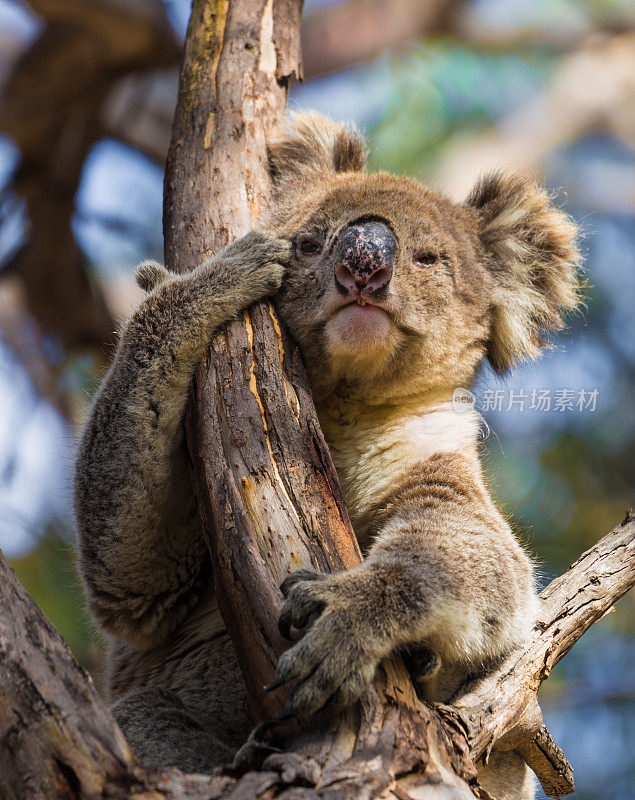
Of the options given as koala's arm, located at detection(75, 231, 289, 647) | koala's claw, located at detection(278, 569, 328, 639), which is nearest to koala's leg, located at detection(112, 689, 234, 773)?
koala's arm, located at detection(75, 231, 289, 647)

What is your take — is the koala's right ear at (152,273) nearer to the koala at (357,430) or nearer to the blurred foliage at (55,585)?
the koala at (357,430)

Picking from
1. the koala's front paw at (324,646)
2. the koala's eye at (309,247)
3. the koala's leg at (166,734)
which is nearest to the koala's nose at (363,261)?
the koala's eye at (309,247)

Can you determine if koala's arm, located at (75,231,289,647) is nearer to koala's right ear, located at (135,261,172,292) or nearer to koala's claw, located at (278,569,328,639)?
koala's right ear, located at (135,261,172,292)

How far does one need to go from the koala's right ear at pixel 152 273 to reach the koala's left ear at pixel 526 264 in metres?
1.19

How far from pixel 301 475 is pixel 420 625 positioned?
459 millimetres

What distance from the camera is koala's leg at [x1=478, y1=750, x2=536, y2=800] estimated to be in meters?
2.52

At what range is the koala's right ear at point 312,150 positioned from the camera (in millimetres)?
3025

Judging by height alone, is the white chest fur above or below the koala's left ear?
below

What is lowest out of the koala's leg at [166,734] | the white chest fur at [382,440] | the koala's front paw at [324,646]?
the koala's leg at [166,734]

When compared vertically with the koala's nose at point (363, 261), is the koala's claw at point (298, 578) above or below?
below

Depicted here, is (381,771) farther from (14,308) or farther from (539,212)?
(14,308)

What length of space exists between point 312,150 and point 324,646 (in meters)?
1.99

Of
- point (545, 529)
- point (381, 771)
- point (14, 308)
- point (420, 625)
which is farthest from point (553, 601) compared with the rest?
point (14, 308)

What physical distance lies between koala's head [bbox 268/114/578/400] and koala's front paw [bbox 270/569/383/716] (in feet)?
3.04
